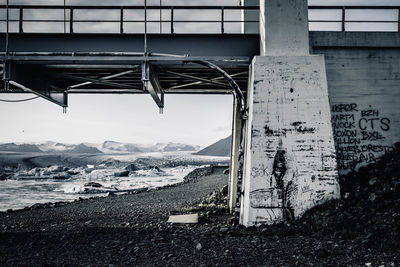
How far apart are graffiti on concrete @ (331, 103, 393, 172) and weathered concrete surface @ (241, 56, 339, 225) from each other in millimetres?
1120

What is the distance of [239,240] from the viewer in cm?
849

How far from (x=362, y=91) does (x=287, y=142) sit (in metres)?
3.03

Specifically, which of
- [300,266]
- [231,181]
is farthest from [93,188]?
[300,266]

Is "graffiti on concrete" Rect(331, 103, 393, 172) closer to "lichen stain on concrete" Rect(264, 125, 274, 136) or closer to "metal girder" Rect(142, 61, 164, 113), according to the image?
"lichen stain on concrete" Rect(264, 125, 274, 136)

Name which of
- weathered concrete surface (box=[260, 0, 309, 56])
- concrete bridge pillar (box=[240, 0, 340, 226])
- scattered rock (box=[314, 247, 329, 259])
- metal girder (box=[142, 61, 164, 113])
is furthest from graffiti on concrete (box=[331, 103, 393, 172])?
metal girder (box=[142, 61, 164, 113])

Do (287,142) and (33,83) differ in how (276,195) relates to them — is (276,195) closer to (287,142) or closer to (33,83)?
(287,142)

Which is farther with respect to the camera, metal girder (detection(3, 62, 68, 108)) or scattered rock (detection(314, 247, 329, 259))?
metal girder (detection(3, 62, 68, 108))

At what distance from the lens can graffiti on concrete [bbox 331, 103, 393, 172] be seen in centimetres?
1073

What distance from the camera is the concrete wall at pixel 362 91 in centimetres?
1077

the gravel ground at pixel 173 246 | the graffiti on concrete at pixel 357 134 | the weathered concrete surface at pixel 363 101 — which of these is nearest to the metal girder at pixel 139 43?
the weathered concrete surface at pixel 363 101

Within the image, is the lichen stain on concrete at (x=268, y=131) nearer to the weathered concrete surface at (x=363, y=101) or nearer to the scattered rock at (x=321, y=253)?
the weathered concrete surface at (x=363, y=101)

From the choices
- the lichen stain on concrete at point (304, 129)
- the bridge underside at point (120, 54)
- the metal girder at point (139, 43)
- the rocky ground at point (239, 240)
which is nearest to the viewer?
the rocky ground at point (239, 240)

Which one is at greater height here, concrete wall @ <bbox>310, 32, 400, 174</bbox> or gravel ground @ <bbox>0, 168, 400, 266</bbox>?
concrete wall @ <bbox>310, 32, 400, 174</bbox>

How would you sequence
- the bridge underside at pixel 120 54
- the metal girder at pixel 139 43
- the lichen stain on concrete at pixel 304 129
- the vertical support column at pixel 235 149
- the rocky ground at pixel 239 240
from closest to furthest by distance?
the rocky ground at pixel 239 240 → the lichen stain on concrete at pixel 304 129 → the bridge underside at pixel 120 54 → the metal girder at pixel 139 43 → the vertical support column at pixel 235 149
